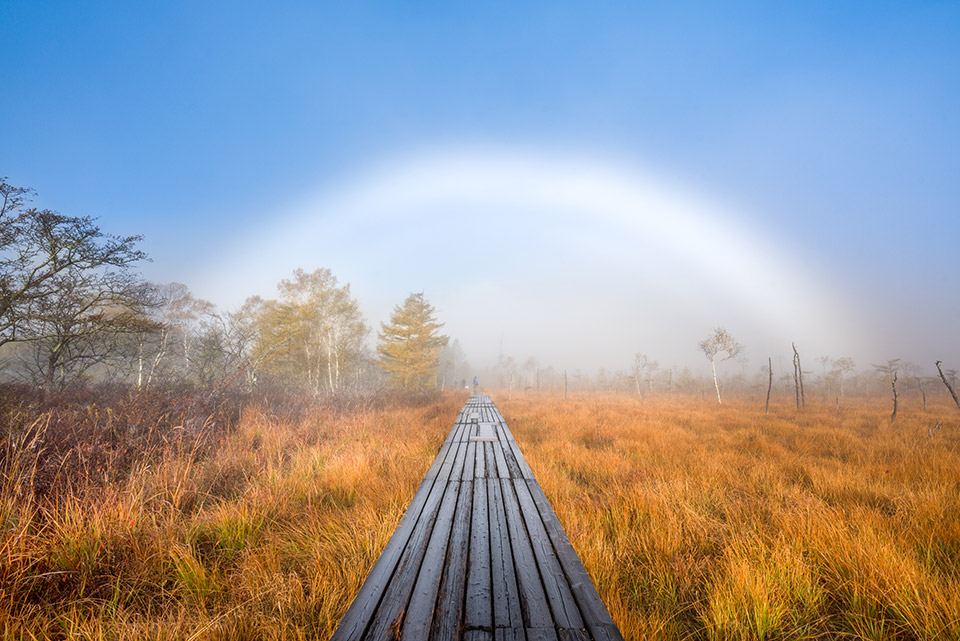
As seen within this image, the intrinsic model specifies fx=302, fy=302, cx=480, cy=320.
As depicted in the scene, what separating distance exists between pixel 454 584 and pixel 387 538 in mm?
1059

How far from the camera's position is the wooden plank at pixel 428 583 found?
5.10ft

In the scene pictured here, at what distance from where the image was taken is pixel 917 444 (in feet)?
23.2

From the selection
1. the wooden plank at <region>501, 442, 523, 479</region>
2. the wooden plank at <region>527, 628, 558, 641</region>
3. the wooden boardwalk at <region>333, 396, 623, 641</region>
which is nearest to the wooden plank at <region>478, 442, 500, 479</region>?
the wooden plank at <region>501, 442, 523, 479</region>

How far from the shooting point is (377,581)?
196cm

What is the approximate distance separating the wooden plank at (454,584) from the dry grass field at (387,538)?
A: 67cm

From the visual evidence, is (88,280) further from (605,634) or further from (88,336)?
(605,634)

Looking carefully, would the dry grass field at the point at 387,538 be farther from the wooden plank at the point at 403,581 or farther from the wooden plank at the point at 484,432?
the wooden plank at the point at 484,432

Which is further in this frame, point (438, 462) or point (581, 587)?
point (438, 462)

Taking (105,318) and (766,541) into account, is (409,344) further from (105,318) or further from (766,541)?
(766,541)

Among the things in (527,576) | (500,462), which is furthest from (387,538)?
(500,462)

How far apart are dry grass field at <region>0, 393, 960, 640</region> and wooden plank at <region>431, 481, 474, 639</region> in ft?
2.19

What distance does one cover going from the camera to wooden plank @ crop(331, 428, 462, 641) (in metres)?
1.54

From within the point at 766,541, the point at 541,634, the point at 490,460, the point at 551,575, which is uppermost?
the point at 541,634

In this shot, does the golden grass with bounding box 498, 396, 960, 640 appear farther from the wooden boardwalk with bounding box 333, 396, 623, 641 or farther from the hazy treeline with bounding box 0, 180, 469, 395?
the hazy treeline with bounding box 0, 180, 469, 395
